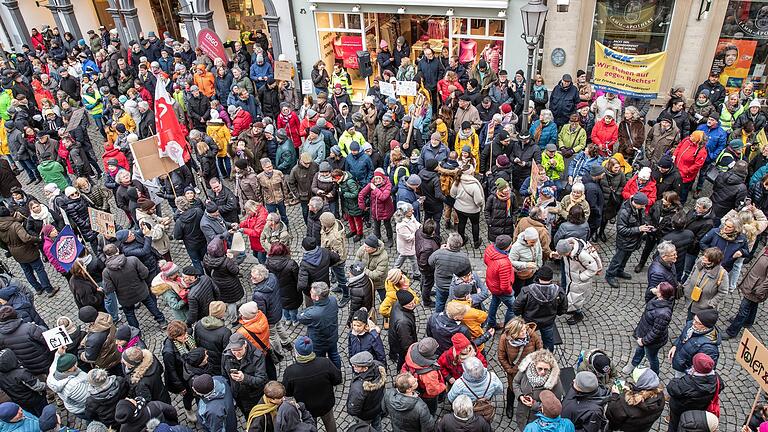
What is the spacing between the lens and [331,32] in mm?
17719

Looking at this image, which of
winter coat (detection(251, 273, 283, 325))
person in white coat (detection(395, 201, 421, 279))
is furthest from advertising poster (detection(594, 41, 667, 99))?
winter coat (detection(251, 273, 283, 325))

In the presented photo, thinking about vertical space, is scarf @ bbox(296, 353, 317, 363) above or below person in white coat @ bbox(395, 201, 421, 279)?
above

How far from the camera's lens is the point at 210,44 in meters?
16.8

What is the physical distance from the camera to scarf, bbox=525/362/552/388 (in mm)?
6152

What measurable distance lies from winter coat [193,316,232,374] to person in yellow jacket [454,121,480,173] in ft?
19.6

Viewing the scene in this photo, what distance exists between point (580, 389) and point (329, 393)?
273 centimetres

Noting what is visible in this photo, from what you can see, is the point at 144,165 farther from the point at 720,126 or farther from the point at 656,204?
the point at 720,126

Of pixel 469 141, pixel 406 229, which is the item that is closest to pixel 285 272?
pixel 406 229

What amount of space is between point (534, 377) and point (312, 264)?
11.2ft

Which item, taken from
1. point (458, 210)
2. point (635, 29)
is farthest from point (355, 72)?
point (458, 210)

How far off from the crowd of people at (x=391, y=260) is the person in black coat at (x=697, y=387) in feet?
0.09

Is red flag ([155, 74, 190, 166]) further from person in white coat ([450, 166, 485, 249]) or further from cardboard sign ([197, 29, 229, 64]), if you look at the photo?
cardboard sign ([197, 29, 229, 64])

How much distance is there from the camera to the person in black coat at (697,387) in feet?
19.3

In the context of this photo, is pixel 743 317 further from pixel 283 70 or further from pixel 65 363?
pixel 283 70
